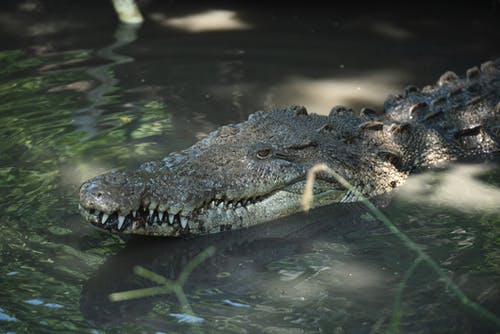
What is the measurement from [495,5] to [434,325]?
8165 mm

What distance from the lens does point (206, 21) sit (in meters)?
11.0

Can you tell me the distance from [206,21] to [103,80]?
2615 mm

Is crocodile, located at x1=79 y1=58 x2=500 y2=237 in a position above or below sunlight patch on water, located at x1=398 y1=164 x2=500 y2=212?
above

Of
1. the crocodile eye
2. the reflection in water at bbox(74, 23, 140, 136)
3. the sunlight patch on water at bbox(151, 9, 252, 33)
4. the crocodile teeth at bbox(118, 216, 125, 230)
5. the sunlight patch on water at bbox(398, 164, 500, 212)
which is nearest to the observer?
the crocodile teeth at bbox(118, 216, 125, 230)

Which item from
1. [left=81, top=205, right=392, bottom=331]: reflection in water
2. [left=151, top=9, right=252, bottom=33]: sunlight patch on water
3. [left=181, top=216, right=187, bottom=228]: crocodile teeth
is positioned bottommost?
[left=81, top=205, right=392, bottom=331]: reflection in water

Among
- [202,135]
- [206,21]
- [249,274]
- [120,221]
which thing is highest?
[206,21]

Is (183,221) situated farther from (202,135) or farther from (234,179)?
(202,135)

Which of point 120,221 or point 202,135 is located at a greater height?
point 120,221

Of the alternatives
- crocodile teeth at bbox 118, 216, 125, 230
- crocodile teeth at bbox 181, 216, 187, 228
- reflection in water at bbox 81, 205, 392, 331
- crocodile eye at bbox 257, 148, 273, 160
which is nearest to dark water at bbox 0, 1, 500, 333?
reflection in water at bbox 81, 205, 392, 331

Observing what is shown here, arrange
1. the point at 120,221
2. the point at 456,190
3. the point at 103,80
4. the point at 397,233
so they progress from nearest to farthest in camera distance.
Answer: the point at 120,221 → the point at 397,233 → the point at 456,190 → the point at 103,80

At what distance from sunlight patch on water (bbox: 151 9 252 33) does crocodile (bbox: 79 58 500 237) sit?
392 cm

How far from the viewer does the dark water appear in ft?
15.1

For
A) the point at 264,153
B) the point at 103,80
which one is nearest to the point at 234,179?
the point at 264,153

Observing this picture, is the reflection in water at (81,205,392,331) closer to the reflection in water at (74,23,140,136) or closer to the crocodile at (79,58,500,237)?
Answer: the crocodile at (79,58,500,237)
